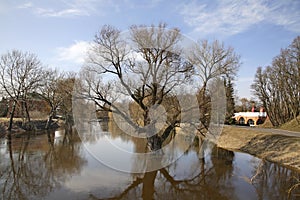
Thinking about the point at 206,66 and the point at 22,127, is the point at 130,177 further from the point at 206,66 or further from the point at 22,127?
the point at 22,127

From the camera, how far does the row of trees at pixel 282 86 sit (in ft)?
70.4

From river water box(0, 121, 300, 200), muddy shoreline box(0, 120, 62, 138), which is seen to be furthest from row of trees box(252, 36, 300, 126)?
muddy shoreline box(0, 120, 62, 138)

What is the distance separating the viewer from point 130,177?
876 centimetres

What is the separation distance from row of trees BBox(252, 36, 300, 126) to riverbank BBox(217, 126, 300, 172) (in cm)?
712

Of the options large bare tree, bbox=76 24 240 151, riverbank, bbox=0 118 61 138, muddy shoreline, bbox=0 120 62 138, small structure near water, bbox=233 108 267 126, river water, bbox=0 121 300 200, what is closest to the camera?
river water, bbox=0 121 300 200

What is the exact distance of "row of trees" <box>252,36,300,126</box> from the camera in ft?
70.4

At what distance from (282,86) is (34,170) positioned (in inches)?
896

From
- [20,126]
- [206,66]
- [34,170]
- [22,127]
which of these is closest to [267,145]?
[206,66]

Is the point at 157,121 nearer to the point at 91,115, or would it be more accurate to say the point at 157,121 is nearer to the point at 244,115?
the point at 91,115

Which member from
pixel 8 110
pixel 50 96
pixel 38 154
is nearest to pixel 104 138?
pixel 38 154

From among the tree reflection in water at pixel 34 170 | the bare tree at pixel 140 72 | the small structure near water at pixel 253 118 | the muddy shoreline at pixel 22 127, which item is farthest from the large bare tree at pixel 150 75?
the small structure near water at pixel 253 118

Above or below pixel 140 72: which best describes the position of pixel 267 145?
below

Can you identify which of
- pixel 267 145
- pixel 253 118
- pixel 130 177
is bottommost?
pixel 130 177

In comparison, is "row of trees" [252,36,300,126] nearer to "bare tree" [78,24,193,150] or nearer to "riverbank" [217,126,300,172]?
"riverbank" [217,126,300,172]
